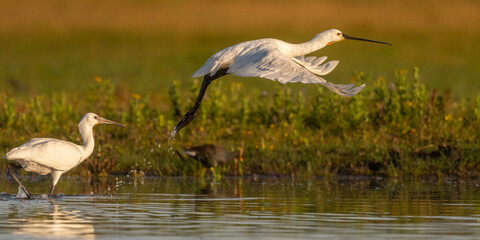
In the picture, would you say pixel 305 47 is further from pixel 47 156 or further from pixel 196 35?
pixel 196 35

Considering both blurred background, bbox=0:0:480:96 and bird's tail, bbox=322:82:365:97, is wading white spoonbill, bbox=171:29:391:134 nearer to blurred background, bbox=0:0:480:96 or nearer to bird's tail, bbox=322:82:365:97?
bird's tail, bbox=322:82:365:97

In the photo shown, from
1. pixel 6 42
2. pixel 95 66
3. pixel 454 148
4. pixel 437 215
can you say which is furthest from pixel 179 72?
pixel 437 215

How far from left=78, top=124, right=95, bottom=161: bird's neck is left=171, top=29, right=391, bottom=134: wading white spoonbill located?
1.20m

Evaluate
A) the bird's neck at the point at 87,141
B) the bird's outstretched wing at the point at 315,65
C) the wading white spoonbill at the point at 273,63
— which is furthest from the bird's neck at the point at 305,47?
the bird's neck at the point at 87,141

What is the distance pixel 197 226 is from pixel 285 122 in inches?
288

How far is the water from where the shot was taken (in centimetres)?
879

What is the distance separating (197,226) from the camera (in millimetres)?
9180

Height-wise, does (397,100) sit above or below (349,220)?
above

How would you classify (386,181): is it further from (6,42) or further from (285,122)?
(6,42)

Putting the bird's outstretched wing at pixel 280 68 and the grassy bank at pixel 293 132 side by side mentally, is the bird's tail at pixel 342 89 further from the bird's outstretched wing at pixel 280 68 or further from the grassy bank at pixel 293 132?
the grassy bank at pixel 293 132

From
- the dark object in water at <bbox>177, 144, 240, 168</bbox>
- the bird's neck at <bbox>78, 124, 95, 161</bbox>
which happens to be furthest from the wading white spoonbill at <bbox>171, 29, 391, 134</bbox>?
the dark object in water at <bbox>177, 144, 240, 168</bbox>

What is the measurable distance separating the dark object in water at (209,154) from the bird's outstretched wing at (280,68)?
3.05 meters

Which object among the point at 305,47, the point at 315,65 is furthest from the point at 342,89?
the point at 305,47

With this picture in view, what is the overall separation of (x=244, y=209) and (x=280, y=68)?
1.48 m
